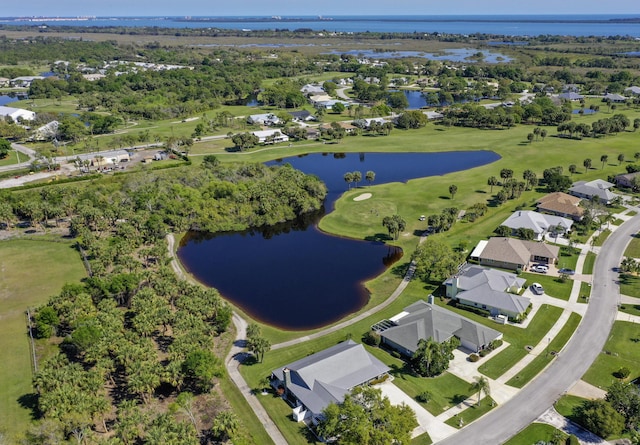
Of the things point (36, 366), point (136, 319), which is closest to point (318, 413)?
point (136, 319)

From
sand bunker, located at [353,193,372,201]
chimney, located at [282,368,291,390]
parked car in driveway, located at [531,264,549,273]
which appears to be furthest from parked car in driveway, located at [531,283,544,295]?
sand bunker, located at [353,193,372,201]

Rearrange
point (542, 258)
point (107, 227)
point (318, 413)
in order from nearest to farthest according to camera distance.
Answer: point (318, 413)
point (542, 258)
point (107, 227)

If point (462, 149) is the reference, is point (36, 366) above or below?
below

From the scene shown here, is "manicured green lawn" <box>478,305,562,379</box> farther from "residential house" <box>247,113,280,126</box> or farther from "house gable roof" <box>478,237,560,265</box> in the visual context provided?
"residential house" <box>247,113,280,126</box>

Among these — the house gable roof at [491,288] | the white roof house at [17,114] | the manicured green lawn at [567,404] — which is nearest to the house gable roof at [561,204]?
the house gable roof at [491,288]

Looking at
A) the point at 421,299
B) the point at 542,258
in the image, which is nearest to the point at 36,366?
the point at 421,299

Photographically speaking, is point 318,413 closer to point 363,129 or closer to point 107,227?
point 107,227

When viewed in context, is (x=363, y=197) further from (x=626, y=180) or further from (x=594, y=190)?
(x=626, y=180)

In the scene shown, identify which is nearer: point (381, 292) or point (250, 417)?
point (250, 417)

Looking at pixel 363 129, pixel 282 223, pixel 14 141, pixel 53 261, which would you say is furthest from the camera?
pixel 363 129
